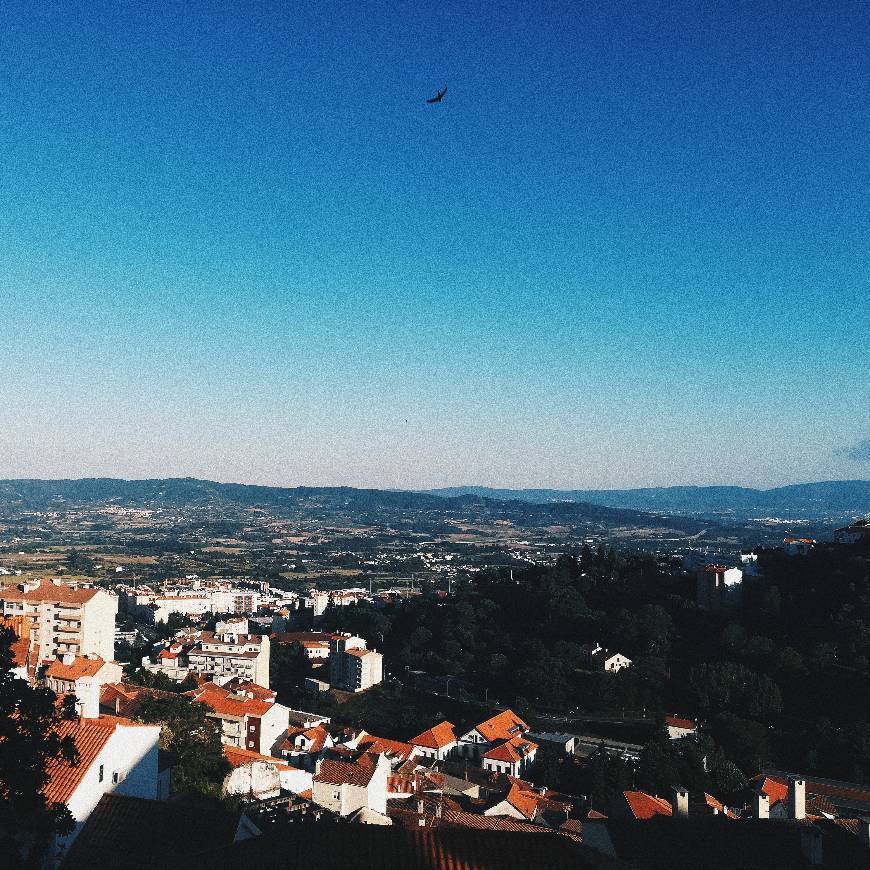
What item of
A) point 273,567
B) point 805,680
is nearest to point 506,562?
point 273,567

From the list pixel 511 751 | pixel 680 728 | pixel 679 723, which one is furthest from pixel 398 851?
pixel 679 723

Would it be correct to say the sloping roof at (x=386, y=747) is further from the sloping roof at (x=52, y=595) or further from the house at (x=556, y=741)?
the sloping roof at (x=52, y=595)

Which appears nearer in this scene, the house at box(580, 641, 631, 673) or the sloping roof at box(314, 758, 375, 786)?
the sloping roof at box(314, 758, 375, 786)

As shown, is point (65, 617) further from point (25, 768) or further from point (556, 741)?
point (25, 768)

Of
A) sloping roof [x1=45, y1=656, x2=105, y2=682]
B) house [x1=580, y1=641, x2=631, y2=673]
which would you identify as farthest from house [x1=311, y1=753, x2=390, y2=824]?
house [x1=580, y1=641, x2=631, y2=673]

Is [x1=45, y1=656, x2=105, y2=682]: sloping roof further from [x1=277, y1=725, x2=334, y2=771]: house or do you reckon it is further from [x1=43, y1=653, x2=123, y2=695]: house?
[x1=277, y1=725, x2=334, y2=771]: house

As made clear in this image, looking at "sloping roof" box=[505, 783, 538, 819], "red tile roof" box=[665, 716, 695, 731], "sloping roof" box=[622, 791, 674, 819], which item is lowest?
"red tile roof" box=[665, 716, 695, 731]

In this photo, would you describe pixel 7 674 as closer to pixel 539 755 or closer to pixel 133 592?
pixel 539 755
